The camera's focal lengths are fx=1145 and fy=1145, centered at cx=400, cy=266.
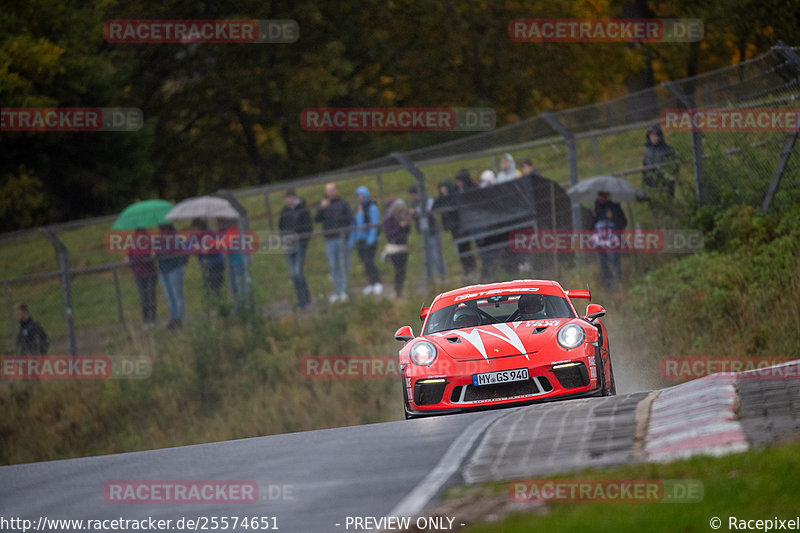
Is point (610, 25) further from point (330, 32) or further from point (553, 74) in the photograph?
point (330, 32)

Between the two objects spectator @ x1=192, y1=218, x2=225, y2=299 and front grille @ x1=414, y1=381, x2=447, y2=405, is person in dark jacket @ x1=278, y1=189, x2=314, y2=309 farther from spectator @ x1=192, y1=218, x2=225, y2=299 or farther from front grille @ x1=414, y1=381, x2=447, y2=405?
front grille @ x1=414, y1=381, x2=447, y2=405

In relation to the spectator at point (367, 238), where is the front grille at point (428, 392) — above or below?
below

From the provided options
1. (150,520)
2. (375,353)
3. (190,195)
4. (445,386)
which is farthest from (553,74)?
(150,520)

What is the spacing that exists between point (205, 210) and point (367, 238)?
2.90m

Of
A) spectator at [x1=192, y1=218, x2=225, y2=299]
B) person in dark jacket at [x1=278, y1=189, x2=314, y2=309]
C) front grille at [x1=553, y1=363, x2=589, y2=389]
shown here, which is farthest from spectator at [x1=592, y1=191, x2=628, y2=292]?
front grille at [x1=553, y1=363, x2=589, y2=389]

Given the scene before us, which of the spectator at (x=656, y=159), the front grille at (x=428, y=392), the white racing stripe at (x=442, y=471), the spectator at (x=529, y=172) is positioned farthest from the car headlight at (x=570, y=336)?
the spectator at (x=529, y=172)

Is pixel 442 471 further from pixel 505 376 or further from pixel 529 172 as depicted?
pixel 529 172

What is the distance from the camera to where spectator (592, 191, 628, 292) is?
57.5 feet

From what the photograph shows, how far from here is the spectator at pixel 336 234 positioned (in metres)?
19.3

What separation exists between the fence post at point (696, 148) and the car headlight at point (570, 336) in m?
7.55

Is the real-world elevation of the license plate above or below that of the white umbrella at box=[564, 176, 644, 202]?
below

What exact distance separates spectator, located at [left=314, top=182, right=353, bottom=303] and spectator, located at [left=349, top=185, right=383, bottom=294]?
0.24 m

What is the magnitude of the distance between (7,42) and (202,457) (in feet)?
79.5

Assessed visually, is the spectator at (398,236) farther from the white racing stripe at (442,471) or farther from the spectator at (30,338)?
the white racing stripe at (442,471)
